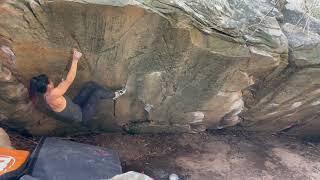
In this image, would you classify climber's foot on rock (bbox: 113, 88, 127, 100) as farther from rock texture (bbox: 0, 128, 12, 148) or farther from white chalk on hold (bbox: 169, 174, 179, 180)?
rock texture (bbox: 0, 128, 12, 148)

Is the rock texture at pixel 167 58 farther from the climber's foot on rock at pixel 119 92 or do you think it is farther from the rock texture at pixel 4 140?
the rock texture at pixel 4 140

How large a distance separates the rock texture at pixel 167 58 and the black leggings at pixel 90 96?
0.39ft

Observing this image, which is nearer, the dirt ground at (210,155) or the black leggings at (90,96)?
the black leggings at (90,96)

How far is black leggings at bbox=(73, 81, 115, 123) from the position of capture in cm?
639

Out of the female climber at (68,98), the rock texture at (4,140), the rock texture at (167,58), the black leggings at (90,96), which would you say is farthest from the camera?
the black leggings at (90,96)

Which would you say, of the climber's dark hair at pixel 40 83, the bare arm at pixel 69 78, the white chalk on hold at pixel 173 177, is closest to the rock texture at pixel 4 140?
the climber's dark hair at pixel 40 83

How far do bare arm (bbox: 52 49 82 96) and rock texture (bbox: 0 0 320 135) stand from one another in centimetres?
12

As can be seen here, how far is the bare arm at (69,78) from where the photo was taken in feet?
19.1

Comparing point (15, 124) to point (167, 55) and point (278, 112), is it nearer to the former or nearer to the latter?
point (167, 55)

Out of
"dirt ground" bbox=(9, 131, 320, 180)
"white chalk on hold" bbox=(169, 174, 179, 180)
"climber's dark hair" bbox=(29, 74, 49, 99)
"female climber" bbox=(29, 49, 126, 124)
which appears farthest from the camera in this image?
"dirt ground" bbox=(9, 131, 320, 180)

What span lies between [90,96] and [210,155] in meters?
2.72

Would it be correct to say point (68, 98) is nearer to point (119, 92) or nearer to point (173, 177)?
point (119, 92)

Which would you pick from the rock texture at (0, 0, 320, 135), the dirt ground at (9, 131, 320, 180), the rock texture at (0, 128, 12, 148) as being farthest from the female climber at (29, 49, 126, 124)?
the dirt ground at (9, 131, 320, 180)

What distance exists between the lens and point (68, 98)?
633 centimetres
